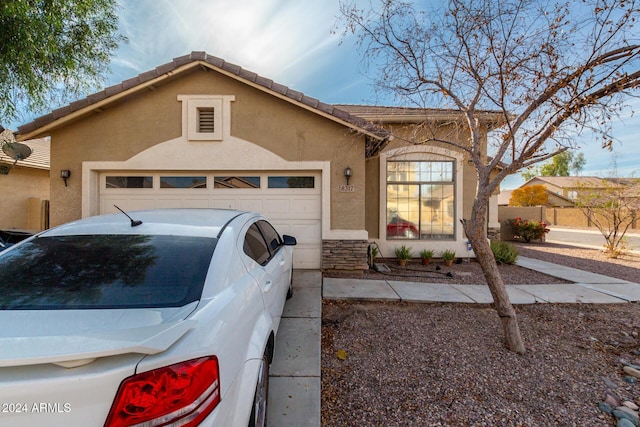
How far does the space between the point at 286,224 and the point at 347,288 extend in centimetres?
218

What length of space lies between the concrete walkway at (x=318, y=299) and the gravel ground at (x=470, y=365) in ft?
0.56

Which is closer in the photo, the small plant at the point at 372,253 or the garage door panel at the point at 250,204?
the garage door panel at the point at 250,204

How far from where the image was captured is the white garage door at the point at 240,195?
6426mm

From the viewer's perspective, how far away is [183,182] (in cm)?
649

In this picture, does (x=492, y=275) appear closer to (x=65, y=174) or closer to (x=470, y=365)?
(x=470, y=365)

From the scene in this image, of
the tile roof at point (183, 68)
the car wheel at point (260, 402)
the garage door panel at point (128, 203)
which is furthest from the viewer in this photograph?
the garage door panel at point (128, 203)

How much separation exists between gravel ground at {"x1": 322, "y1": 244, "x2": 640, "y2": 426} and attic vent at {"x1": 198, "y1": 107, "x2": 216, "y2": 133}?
16.1 feet

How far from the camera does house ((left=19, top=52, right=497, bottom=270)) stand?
622cm

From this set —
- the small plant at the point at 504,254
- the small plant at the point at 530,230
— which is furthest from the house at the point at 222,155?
the small plant at the point at 530,230

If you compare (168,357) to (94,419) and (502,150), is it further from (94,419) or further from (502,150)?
(502,150)

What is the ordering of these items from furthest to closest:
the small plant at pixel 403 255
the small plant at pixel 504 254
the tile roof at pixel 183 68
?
1. the small plant at pixel 504 254
2. the small plant at pixel 403 255
3. the tile roof at pixel 183 68

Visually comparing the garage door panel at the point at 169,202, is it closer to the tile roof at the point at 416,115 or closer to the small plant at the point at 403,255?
the tile roof at the point at 416,115

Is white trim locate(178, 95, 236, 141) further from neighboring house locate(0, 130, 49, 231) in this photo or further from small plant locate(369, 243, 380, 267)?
neighboring house locate(0, 130, 49, 231)

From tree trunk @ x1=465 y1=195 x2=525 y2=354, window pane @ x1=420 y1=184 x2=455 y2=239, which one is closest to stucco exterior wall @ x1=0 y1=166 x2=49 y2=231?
window pane @ x1=420 y1=184 x2=455 y2=239
